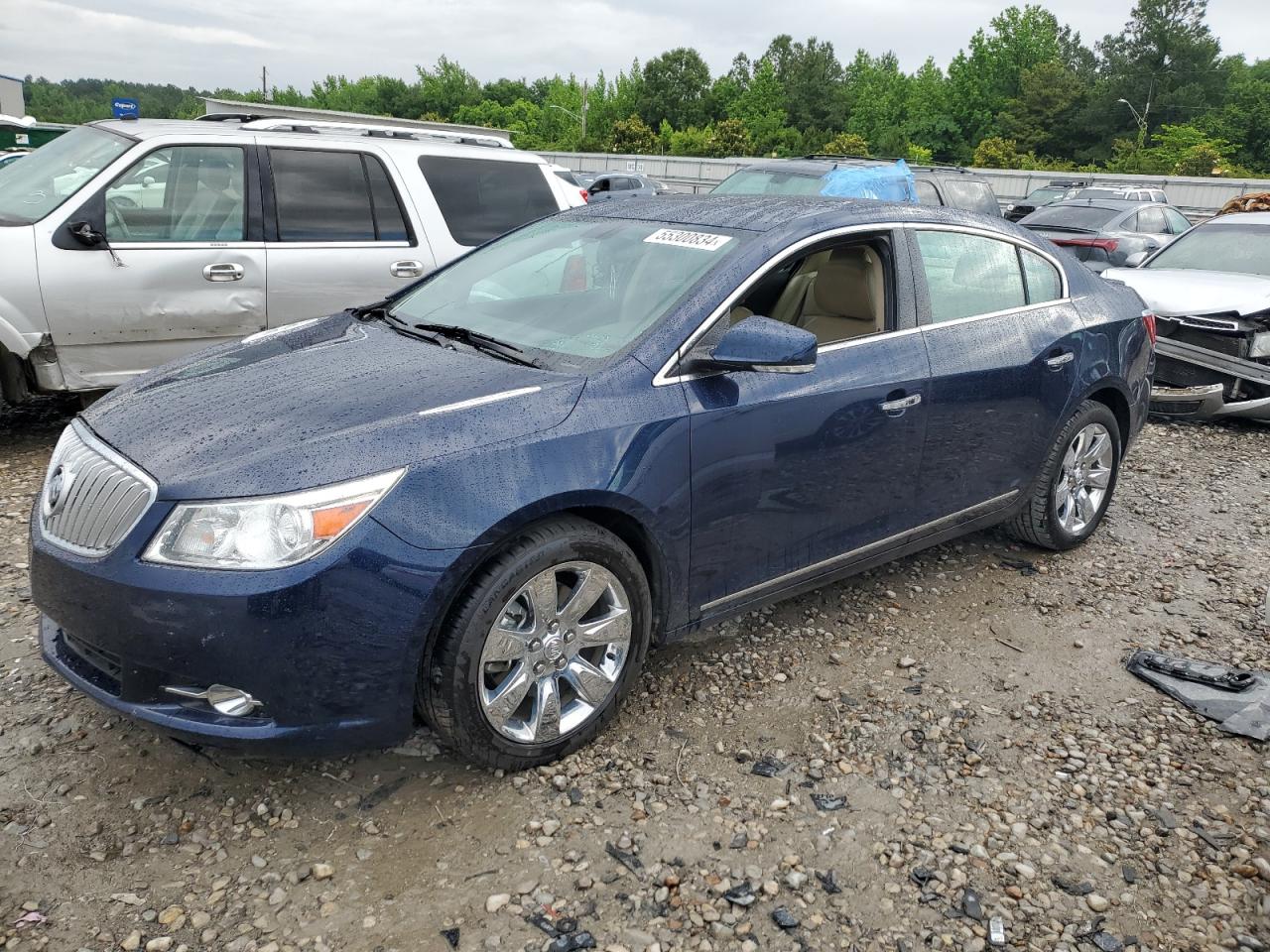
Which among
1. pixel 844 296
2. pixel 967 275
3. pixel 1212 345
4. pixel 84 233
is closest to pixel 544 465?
pixel 844 296

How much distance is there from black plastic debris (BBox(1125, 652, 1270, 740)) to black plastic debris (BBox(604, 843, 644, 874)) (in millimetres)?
2222

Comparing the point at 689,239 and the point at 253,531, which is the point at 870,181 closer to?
the point at 689,239

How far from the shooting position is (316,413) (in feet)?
9.21

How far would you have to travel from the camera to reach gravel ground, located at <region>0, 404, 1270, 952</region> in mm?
2455

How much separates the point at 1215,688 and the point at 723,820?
2124 mm

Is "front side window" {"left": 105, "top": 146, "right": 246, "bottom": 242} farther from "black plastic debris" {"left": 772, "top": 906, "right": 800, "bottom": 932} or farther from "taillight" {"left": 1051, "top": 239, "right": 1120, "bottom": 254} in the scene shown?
"taillight" {"left": 1051, "top": 239, "right": 1120, "bottom": 254}

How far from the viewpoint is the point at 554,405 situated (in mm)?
2889

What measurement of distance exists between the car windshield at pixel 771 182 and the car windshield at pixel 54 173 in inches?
275

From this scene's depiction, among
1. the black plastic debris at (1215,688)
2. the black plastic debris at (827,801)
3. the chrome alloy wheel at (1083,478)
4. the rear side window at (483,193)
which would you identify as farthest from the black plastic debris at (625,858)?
the rear side window at (483,193)

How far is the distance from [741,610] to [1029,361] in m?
1.80

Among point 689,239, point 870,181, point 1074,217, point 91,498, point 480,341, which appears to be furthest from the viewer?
point 1074,217

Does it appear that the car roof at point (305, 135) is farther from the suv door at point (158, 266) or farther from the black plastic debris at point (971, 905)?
the black plastic debris at point (971, 905)

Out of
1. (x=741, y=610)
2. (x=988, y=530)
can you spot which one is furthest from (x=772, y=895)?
(x=988, y=530)

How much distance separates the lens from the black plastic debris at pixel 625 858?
265 cm
